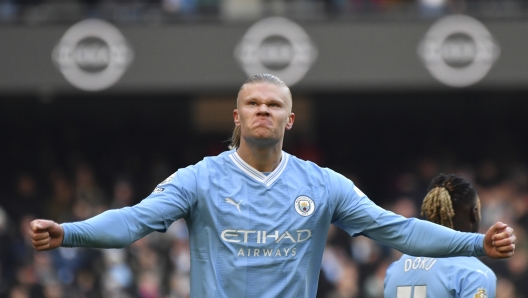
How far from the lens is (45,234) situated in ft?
12.3

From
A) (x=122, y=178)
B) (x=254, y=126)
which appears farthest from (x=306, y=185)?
(x=122, y=178)

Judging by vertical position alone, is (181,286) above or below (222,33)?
below

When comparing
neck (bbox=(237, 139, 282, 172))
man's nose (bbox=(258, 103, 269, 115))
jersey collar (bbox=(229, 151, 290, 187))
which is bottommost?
jersey collar (bbox=(229, 151, 290, 187))

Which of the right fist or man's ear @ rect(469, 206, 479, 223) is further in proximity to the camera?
man's ear @ rect(469, 206, 479, 223)

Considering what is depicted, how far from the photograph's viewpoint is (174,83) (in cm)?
1378

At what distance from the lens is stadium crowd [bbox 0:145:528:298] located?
11555 mm

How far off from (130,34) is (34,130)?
366 cm

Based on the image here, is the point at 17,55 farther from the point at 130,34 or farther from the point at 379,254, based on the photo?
the point at 379,254

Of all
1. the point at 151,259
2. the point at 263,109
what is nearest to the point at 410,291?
the point at 263,109

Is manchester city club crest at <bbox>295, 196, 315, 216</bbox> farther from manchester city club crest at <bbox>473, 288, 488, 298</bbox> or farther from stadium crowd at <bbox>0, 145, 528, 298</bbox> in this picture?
stadium crowd at <bbox>0, 145, 528, 298</bbox>

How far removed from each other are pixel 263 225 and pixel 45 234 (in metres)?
0.97

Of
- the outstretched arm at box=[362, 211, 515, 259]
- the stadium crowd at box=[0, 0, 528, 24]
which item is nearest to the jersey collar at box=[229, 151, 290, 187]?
the outstretched arm at box=[362, 211, 515, 259]

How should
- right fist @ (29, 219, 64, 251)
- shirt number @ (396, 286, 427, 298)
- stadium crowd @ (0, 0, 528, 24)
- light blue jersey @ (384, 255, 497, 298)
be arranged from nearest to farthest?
right fist @ (29, 219, 64, 251)
light blue jersey @ (384, 255, 497, 298)
shirt number @ (396, 286, 427, 298)
stadium crowd @ (0, 0, 528, 24)

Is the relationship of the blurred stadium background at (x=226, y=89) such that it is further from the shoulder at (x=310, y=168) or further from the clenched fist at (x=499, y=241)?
the clenched fist at (x=499, y=241)
